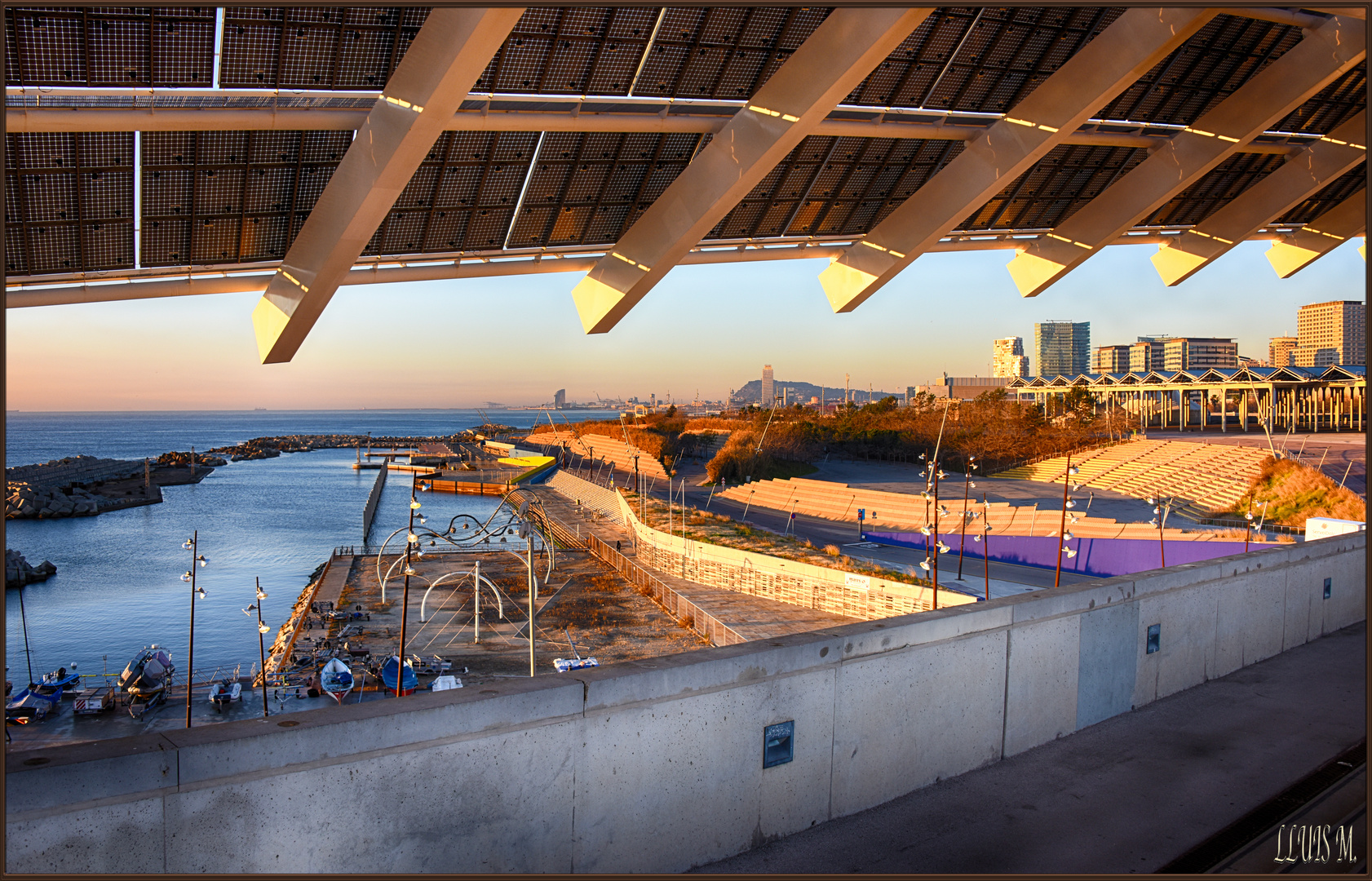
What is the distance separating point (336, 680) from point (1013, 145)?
19.5 meters

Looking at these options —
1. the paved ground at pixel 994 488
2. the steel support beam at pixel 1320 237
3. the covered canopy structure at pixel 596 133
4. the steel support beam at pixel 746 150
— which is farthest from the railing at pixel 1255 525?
the steel support beam at pixel 746 150

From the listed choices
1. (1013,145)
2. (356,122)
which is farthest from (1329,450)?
(356,122)

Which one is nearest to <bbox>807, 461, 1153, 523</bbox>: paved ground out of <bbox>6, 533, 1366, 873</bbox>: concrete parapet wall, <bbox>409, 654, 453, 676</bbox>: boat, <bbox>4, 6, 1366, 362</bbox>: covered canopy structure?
<bbox>409, 654, 453, 676</bbox>: boat

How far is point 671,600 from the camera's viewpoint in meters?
30.6

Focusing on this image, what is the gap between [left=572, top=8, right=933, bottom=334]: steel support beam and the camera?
7.16m

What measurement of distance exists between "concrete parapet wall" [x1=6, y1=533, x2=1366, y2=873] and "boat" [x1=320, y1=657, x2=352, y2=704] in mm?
19809

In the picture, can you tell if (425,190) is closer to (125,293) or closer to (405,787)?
(125,293)

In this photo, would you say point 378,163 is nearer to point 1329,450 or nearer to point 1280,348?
point 1329,450

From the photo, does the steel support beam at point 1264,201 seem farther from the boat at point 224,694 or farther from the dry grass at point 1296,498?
the boat at point 224,694

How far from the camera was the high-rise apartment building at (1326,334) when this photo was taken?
86500mm

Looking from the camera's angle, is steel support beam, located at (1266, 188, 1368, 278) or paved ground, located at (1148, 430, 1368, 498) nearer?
steel support beam, located at (1266, 188, 1368, 278)

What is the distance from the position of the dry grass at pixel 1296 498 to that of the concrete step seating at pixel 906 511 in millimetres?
4998

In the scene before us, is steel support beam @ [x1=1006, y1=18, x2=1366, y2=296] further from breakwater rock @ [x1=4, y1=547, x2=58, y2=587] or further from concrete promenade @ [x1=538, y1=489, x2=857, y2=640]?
breakwater rock @ [x1=4, y1=547, x2=58, y2=587]

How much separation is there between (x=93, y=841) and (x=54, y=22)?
234 inches
